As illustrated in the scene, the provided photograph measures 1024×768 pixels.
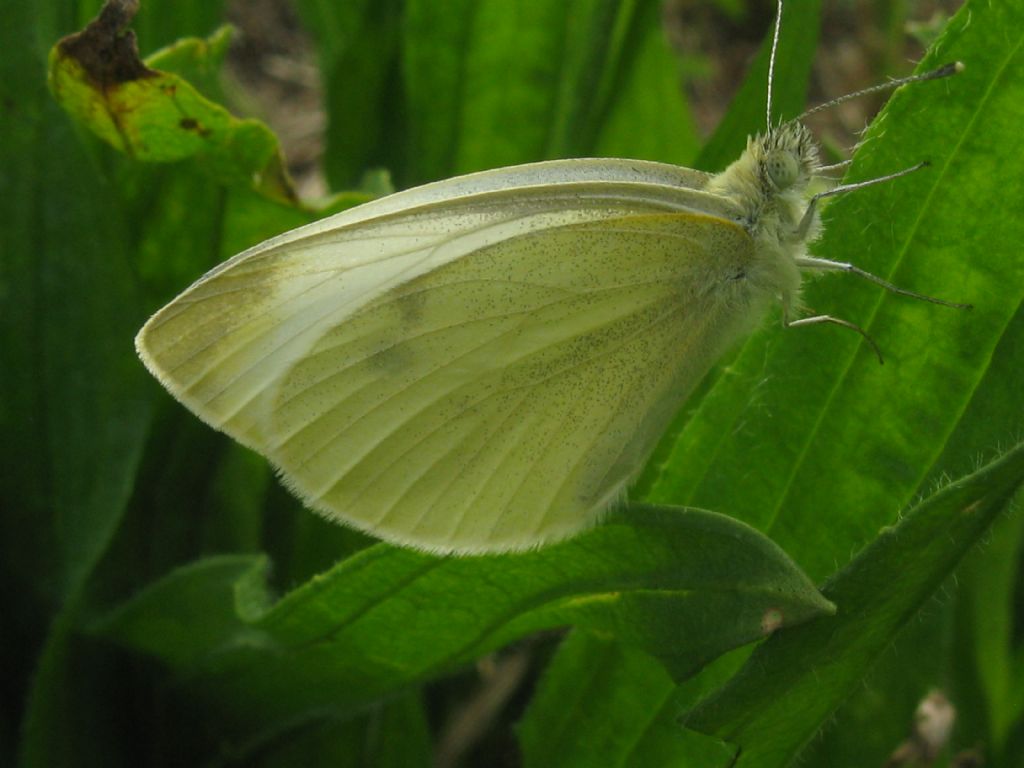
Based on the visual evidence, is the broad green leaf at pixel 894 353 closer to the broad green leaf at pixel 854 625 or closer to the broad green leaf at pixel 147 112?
the broad green leaf at pixel 854 625

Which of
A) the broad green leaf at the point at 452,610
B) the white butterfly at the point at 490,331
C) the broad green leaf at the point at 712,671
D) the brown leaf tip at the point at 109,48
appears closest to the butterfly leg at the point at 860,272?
the white butterfly at the point at 490,331

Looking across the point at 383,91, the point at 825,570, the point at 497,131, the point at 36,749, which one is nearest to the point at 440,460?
the point at 825,570

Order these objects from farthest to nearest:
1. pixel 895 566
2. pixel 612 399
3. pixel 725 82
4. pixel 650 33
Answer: pixel 725 82, pixel 650 33, pixel 612 399, pixel 895 566

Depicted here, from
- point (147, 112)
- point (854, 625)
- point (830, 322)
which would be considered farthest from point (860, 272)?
point (147, 112)

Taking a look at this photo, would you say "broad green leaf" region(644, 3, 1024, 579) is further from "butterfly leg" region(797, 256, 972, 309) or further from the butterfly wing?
the butterfly wing

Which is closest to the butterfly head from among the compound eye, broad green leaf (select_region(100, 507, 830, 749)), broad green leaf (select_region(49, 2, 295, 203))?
the compound eye

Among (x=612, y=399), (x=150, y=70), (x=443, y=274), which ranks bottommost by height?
(x=612, y=399)

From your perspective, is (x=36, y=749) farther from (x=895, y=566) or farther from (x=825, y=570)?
(x=895, y=566)
